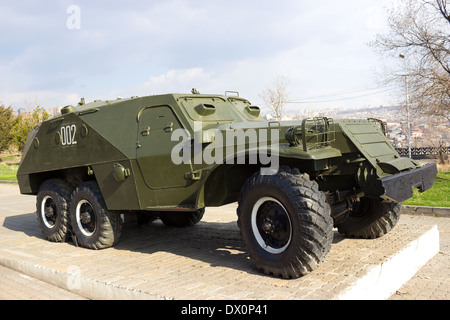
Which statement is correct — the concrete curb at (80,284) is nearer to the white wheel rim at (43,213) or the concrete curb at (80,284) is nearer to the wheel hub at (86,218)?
the wheel hub at (86,218)

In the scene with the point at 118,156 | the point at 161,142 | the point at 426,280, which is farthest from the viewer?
the point at 118,156

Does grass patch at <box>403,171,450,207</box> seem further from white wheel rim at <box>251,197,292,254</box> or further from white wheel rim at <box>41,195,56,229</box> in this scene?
white wheel rim at <box>41,195,56,229</box>

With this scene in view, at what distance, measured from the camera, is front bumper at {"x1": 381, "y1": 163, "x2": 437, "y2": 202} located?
454 centimetres

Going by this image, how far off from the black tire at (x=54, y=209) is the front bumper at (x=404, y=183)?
202 inches

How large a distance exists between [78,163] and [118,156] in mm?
1073

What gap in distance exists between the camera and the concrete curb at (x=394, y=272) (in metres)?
4.19

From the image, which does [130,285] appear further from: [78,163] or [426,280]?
[426,280]

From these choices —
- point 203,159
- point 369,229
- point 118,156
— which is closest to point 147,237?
point 118,156

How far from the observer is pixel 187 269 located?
17.3 ft

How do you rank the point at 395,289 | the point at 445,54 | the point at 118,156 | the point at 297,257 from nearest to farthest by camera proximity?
the point at 297,257 → the point at 395,289 → the point at 118,156 → the point at 445,54

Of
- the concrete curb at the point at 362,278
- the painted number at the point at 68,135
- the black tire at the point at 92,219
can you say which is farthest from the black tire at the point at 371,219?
the painted number at the point at 68,135

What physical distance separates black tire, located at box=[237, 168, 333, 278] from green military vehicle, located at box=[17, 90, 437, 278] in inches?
0.4

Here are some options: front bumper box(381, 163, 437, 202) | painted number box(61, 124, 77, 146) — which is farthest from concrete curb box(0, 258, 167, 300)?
front bumper box(381, 163, 437, 202)

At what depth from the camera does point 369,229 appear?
6.16 m
